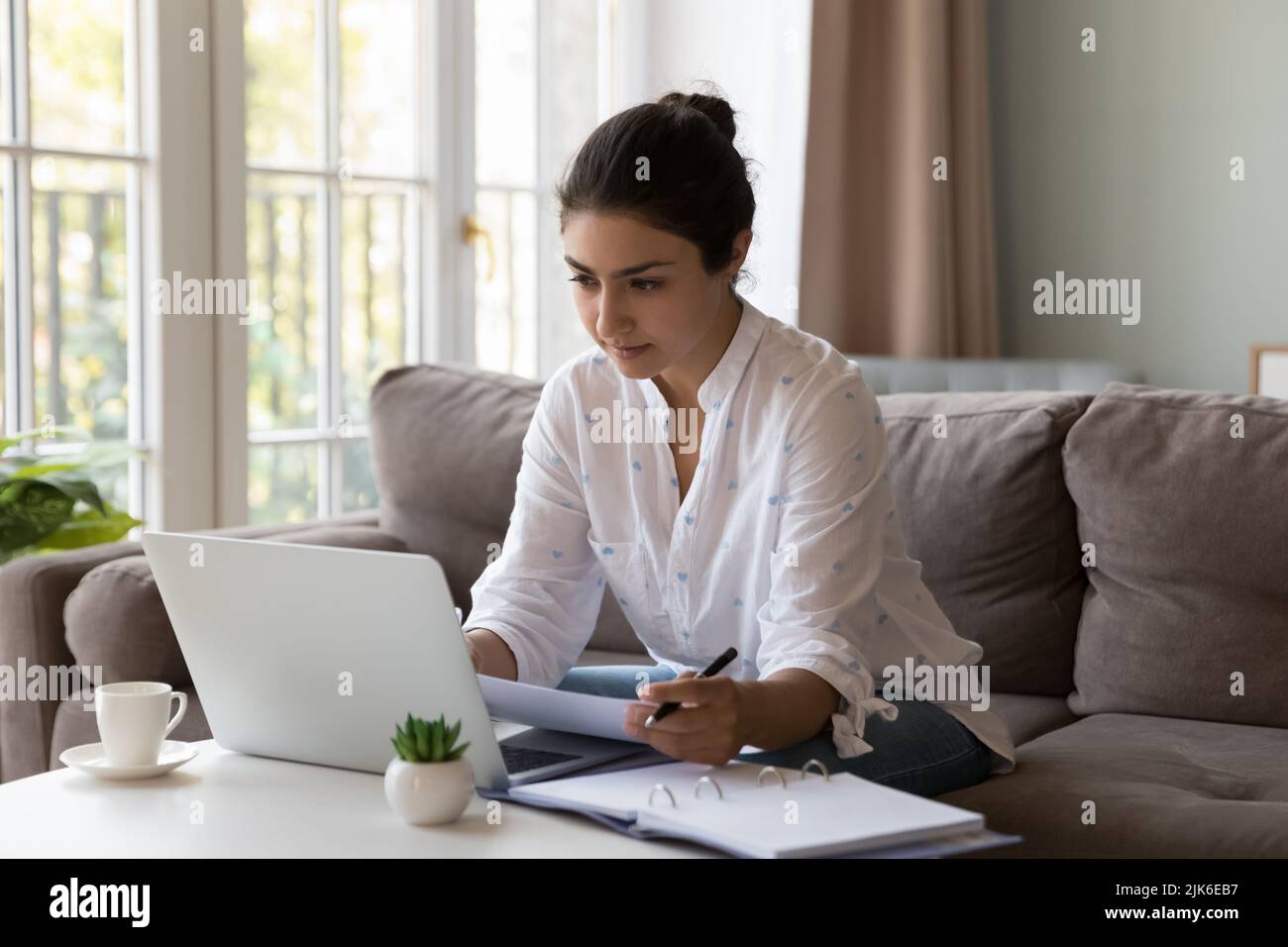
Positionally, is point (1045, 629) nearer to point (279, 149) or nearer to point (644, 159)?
point (644, 159)

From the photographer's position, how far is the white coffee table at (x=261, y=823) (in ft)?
3.32

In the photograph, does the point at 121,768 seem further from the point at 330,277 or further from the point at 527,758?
the point at 330,277

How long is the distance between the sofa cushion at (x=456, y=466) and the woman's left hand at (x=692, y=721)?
110cm

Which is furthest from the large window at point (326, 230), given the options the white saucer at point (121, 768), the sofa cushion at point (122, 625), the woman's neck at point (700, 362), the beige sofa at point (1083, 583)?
the white saucer at point (121, 768)

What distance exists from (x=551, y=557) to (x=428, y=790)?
1.80 feet

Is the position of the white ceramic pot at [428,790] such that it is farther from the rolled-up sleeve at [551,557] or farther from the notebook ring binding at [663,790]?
the rolled-up sleeve at [551,557]

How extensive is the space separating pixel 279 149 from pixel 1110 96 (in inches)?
74.2

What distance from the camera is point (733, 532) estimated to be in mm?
1482

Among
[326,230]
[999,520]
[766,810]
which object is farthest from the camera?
[326,230]

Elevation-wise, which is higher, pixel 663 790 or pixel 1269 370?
pixel 1269 370

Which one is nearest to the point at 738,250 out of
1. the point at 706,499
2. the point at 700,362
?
the point at 700,362

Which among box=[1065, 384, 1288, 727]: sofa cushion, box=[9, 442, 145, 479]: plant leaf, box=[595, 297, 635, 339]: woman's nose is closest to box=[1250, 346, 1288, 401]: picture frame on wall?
box=[1065, 384, 1288, 727]: sofa cushion

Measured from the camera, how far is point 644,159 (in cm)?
142
